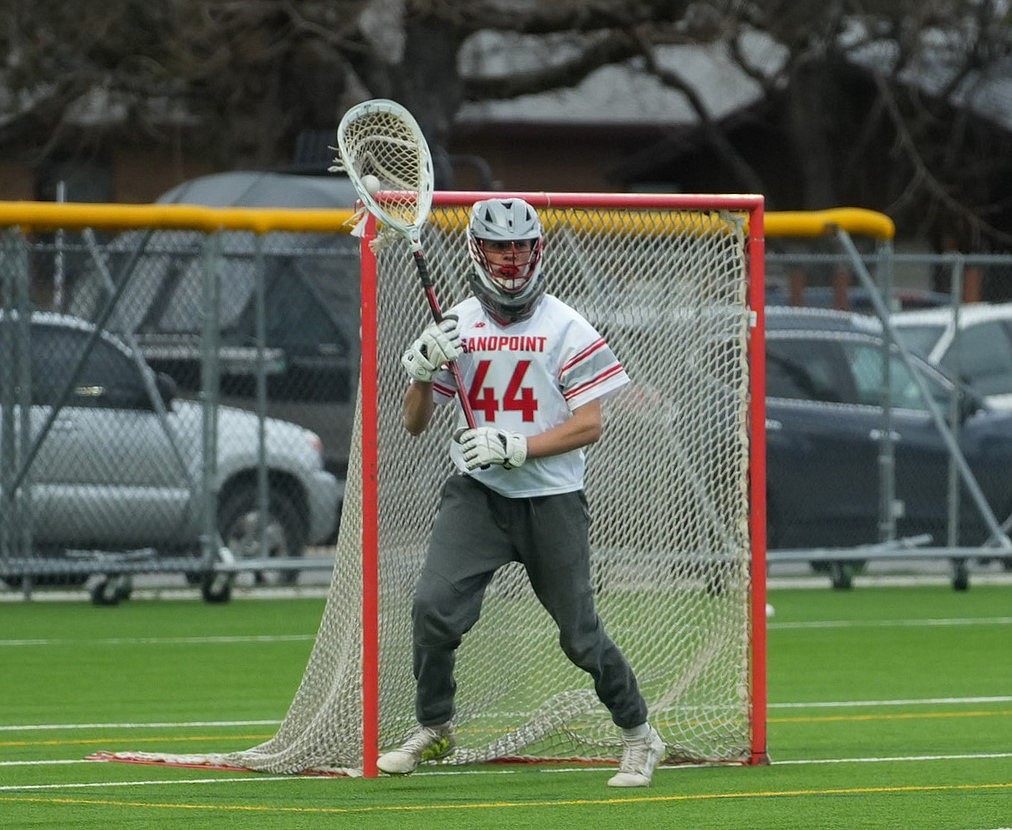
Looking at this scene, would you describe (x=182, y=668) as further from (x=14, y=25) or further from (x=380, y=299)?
(x=14, y=25)

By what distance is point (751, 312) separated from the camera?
30.8 feet

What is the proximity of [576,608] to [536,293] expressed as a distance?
3.66 feet

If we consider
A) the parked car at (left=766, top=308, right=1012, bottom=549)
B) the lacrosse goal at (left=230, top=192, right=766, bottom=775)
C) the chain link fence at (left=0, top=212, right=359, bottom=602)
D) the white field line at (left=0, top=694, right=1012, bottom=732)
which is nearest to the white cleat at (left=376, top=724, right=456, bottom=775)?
the lacrosse goal at (left=230, top=192, right=766, bottom=775)

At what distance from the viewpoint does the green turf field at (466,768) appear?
7.73 m

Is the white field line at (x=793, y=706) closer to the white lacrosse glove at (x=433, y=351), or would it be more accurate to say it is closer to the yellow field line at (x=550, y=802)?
the yellow field line at (x=550, y=802)

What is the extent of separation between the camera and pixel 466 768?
9.07m

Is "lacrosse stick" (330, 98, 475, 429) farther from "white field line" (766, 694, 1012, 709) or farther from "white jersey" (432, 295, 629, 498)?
"white field line" (766, 694, 1012, 709)

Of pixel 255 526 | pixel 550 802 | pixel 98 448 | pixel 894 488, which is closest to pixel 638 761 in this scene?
pixel 550 802

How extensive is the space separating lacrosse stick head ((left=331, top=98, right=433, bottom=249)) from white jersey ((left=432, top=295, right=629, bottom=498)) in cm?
40

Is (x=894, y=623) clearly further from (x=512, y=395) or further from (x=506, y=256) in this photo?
(x=506, y=256)

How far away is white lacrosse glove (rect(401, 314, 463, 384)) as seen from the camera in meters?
8.02

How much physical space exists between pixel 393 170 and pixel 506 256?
780 millimetres

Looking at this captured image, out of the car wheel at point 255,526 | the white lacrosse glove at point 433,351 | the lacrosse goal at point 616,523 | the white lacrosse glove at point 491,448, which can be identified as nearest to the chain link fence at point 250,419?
the car wheel at point 255,526

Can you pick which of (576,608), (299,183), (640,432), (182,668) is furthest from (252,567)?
(576,608)
